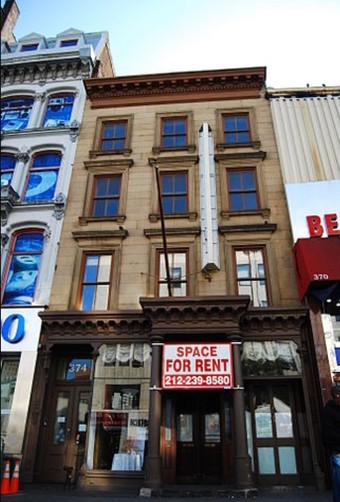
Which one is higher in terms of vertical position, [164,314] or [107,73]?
[107,73]

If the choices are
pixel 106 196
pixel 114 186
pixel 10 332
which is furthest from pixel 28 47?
pixel 10 332

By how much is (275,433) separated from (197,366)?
9.92ft

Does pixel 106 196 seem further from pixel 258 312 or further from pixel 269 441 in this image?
pixel 269 441

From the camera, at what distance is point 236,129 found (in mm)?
16844

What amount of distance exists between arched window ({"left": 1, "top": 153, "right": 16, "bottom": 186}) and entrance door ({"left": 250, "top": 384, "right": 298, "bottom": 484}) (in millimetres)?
12516

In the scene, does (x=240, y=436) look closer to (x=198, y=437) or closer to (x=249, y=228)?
(x=198, y=437)

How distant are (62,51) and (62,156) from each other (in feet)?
20.2

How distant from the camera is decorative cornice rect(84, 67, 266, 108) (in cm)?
1761

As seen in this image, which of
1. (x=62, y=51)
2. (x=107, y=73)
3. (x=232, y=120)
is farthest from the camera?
(x=107, y=73)

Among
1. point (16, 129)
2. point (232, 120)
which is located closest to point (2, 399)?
point (16, 129)

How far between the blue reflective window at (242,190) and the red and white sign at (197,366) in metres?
5.76

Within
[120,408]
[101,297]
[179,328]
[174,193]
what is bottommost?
[120,408]

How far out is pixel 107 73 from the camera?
73.7ft

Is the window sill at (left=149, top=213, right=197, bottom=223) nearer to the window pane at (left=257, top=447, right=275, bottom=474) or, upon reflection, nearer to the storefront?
the storefront
